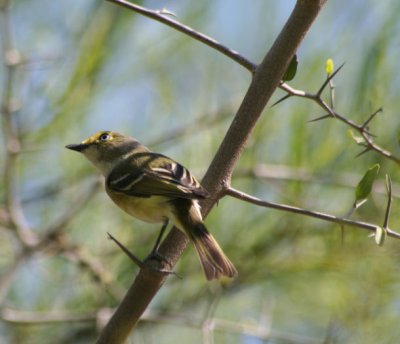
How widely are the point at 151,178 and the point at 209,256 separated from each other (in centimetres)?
37

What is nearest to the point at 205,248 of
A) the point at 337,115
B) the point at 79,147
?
the point at 337,115

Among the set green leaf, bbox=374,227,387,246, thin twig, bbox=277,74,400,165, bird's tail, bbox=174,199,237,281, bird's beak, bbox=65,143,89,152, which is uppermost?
thin twig, bbox=277,74,400,165

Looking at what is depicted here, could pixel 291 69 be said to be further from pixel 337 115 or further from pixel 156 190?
pixel 156 190

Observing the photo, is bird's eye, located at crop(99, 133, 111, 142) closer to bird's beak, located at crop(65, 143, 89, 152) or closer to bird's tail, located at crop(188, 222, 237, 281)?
bird's beak, located at crop(65, 143, 89, 152)

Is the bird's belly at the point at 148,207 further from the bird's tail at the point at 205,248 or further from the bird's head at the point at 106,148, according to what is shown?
the bird's head at the point at 106,148

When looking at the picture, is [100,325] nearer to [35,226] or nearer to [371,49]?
[35,226]

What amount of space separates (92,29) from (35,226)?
623 millimetres

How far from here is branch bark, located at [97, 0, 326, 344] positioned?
998mm

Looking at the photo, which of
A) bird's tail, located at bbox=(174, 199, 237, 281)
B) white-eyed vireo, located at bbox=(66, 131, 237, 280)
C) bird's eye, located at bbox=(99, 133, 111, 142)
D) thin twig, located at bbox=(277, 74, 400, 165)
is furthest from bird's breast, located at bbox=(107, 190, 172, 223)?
thin twig, located at bbox=(277, 74, 400, 165)

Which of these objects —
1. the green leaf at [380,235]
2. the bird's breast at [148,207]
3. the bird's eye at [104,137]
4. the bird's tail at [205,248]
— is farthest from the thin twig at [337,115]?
the bird's eye at [104,137]

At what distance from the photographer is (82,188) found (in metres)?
2.24

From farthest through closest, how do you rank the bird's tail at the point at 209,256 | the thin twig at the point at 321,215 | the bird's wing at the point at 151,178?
the bird's wing at the point at 151,178, the bird's tail at the point at 209,256, the thin twig at the point at 321,215

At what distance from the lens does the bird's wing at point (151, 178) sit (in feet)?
4.98

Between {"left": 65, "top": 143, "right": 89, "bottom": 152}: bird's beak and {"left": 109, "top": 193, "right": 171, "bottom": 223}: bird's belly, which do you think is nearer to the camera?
{"left": 109, "top": 193, "right": 171, "bottom": 223}: bird's belly
